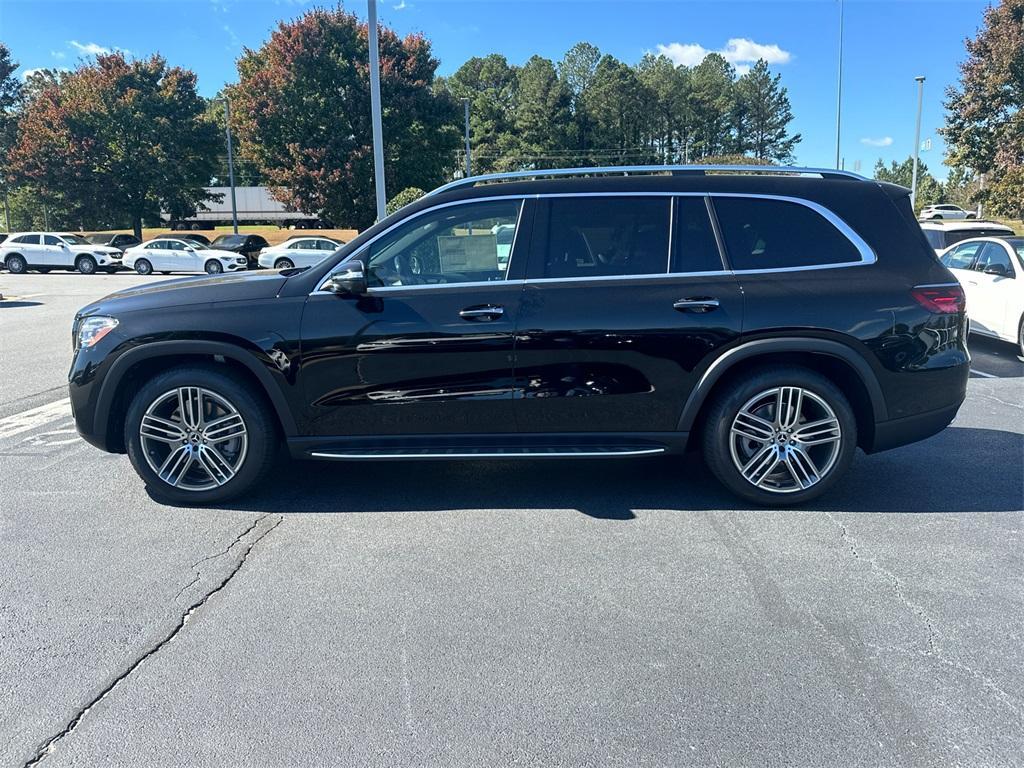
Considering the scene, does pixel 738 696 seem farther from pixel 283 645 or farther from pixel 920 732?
pixel 283 645

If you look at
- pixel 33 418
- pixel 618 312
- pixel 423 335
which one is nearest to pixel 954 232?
pixel 618 312

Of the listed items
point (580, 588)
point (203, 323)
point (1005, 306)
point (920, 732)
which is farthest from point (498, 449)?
point (1005, 306)

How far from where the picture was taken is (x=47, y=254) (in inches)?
1208

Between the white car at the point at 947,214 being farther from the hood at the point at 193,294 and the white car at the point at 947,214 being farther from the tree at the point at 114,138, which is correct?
the hood at the point at 193,294

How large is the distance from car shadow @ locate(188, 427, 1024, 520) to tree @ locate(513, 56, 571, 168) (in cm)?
6962

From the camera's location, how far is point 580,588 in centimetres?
354

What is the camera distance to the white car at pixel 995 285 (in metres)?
9.22

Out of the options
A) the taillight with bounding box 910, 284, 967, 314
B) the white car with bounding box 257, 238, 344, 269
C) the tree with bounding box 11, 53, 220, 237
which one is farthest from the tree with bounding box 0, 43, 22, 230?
the taillight with bounding box 910, 284, 967, 314

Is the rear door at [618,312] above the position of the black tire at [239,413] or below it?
above

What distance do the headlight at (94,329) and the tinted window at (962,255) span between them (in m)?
10.6

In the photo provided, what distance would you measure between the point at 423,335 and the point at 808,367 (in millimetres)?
2290

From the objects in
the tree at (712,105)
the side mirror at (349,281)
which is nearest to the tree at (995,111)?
the side mirror at (349,281)

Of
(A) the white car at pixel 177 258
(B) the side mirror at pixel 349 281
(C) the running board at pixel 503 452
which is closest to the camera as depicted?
(B) the side mirror at pixel 349 281

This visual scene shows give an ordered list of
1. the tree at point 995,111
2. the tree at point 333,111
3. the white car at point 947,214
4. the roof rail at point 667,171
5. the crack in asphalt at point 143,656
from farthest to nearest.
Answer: the white car at point 947,214 → the tree at point 333,111 → the tree at point 995,111 → the roof rail at point 667,171 → the crack in asphalt at point 143,656
